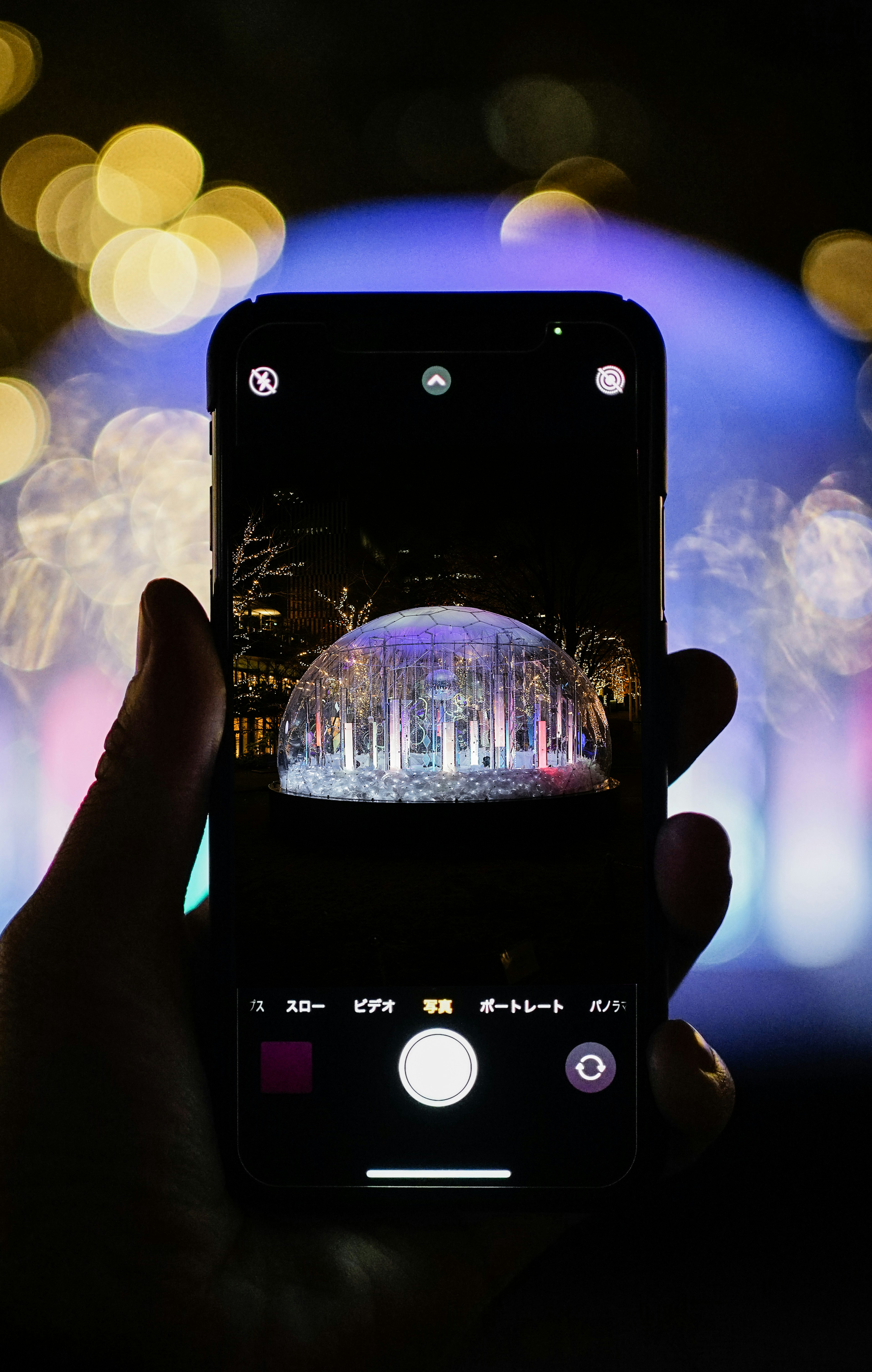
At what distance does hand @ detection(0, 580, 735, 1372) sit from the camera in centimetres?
53

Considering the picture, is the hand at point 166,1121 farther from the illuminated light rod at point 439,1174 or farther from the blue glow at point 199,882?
the blue glow at point 199,882

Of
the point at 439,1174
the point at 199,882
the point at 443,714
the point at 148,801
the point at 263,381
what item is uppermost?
the point at 263,381

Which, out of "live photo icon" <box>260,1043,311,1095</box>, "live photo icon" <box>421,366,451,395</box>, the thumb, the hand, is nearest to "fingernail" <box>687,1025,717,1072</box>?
the hand

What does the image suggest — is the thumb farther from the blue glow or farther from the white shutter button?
the blue glow

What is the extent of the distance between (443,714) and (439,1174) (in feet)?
4.24

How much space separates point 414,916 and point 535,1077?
0.55 ft

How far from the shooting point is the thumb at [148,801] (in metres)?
0.64

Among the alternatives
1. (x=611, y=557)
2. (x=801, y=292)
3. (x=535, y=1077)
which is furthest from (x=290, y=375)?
(x=801, y=292)

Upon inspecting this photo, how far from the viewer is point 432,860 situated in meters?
0.88

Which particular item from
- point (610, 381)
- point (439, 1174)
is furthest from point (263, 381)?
point (439, 1174)

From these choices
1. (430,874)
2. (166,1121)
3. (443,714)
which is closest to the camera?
(166,1121)

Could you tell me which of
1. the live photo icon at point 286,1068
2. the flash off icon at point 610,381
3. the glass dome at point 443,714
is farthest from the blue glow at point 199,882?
the flash off icon at point 610,381

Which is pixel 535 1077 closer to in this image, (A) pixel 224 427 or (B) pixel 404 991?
(B) pixel 404 991

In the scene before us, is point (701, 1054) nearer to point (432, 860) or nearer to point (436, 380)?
point (432, 860)
